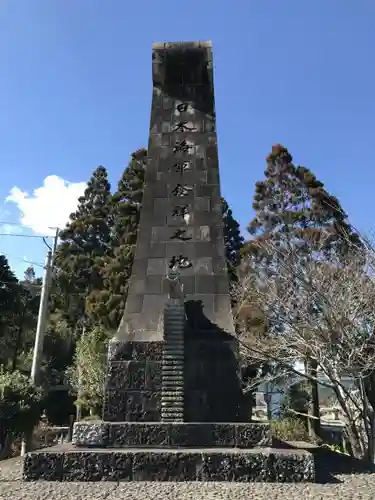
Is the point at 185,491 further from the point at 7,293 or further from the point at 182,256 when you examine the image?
the point at 7,293

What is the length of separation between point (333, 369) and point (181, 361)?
4498 millimetres

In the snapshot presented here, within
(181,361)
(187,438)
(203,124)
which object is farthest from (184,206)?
(187,438)

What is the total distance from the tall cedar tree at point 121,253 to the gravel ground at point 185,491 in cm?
1198

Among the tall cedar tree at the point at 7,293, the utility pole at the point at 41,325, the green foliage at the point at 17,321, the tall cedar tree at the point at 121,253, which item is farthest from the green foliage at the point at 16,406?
the green foliage at the point at 17,321

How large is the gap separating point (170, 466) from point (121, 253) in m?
13.0

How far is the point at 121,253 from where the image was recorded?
17.3 m

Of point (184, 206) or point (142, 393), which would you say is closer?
point (142, 393)

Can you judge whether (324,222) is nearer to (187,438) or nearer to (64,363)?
(187,438)

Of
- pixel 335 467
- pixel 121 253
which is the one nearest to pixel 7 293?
pixel 121 253

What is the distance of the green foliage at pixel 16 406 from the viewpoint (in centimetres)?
992

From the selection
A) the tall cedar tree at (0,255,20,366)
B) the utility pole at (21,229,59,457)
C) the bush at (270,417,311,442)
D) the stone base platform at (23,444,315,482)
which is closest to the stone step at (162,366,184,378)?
the stone base platform at (23,444,315,482)

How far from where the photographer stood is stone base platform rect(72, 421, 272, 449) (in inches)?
207

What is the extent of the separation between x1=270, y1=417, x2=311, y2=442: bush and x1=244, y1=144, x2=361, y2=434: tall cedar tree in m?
0.56

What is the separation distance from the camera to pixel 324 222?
15.9m
